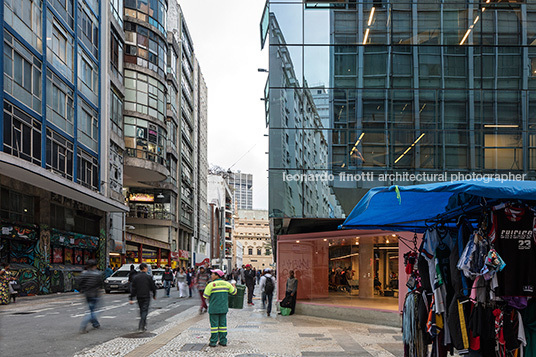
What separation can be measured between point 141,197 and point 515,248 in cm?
5280

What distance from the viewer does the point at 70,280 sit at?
33625mm

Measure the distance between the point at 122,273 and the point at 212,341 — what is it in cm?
2392

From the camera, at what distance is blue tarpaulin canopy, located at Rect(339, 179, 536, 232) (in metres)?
5.82

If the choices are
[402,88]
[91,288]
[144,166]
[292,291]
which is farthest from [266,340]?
[144,166]

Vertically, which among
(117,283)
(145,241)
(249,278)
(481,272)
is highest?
(481,272)

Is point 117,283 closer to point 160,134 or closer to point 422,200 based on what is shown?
point 160,134

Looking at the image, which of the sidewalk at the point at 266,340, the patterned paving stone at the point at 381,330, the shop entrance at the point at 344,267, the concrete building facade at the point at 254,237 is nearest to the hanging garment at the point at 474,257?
the sidewalk at the point at 266,340

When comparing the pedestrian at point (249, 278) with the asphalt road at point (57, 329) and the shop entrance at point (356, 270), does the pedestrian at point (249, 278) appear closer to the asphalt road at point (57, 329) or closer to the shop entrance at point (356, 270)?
the asphalt road at point (57, 329)

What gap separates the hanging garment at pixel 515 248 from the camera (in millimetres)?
5922

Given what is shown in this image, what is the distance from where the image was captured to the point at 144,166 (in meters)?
46.9

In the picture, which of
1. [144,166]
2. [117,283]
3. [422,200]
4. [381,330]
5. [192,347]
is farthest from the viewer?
[144,166]

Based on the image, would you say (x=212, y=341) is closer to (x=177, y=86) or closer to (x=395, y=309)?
(x=395, y=309)

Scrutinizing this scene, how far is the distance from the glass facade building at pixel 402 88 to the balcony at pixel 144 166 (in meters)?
28.5

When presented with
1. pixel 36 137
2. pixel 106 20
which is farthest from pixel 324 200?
pixel 106 20
